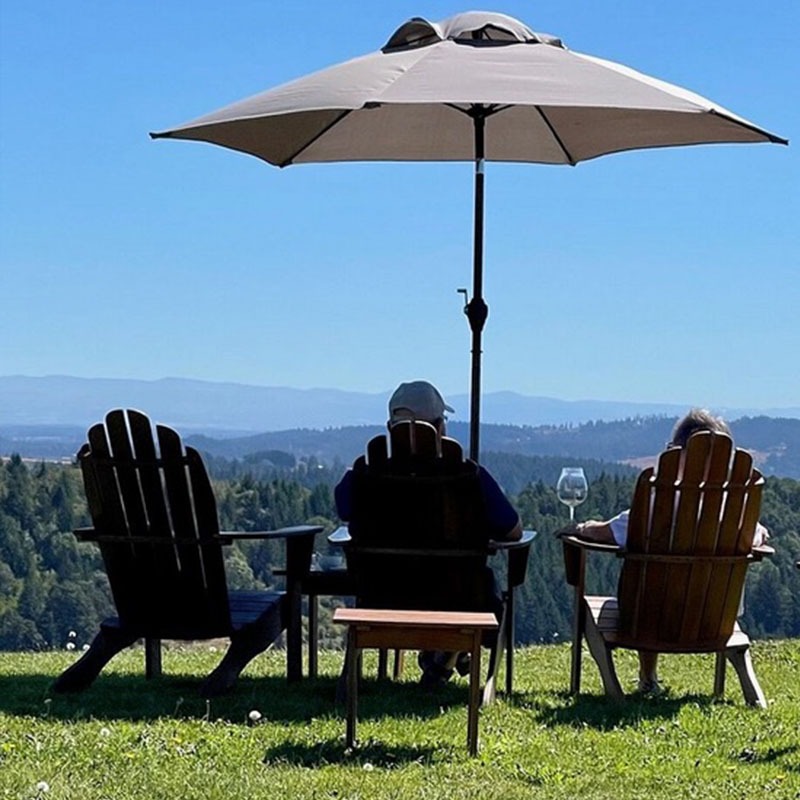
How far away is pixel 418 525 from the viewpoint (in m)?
6.04

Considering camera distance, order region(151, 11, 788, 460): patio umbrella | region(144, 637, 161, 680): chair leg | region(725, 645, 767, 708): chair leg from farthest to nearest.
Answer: region(144, 637, 161, 680): chair leg < region(725, 645, 767, 708): chair leg < region(151, 11, 788, 460): patio umbrella

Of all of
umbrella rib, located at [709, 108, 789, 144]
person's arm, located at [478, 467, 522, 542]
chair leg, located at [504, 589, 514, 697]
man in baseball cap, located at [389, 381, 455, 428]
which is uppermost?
umbrella rib, located at [709, 108, 789, 144]

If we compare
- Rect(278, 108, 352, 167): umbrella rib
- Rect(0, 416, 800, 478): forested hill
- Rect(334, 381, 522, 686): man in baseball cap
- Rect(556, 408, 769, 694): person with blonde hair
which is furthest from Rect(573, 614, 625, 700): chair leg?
Rect(0, 416, 800, 478): forested hill

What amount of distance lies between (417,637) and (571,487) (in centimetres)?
196

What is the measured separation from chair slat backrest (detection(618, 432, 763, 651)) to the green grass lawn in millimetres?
336

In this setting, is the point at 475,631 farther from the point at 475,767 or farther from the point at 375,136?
the point at 375,136

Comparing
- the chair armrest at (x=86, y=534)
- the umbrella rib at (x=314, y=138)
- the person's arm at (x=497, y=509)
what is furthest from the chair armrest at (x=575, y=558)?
the umbrella rib at (x=314, y=138)

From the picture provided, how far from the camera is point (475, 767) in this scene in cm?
489

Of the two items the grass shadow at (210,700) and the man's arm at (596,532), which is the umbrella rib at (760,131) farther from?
the grass shadow at (210,700)

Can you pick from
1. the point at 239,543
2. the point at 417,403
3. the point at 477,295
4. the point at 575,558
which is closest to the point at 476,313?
the point at 477,295

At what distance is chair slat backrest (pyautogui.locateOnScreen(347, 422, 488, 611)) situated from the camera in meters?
5.98

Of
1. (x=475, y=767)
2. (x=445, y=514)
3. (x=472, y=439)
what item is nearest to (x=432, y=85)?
(x=445, y=514)

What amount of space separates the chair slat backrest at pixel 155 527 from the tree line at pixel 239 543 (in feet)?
28.7

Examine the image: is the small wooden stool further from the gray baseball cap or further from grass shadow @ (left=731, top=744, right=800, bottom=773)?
the gray baseball cap
